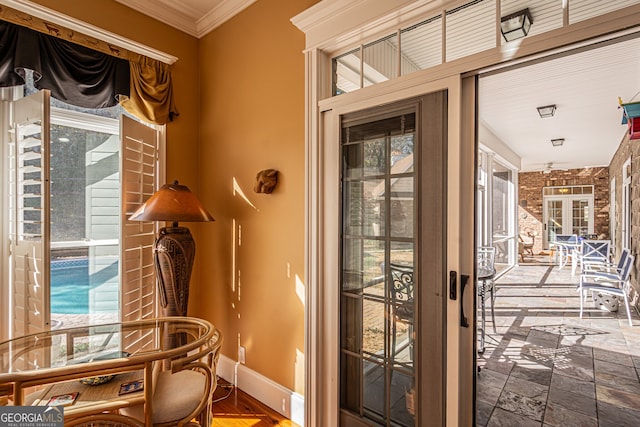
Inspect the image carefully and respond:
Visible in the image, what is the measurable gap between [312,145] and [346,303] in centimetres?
100

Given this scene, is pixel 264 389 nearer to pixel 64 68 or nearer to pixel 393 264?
pixel 393 264

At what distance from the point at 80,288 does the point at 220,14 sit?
2.49m

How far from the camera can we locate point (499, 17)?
1464 mm

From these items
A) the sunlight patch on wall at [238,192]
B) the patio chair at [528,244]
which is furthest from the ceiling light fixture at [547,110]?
the patio chair at [528,244]

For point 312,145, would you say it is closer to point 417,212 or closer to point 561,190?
point 417,212

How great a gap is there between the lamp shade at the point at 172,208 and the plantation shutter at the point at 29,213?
512 mm

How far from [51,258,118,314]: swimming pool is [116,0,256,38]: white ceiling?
2055mm

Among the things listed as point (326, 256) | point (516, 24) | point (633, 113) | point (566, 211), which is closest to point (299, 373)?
point (326, 256)

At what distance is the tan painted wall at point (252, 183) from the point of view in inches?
90.3

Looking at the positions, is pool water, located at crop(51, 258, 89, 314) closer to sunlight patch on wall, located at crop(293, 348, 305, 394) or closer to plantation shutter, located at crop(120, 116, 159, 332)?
plantation shutter, located at crop(120, 116, 159, 332)

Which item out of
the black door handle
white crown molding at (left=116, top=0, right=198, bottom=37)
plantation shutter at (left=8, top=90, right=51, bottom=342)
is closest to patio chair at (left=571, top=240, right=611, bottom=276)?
the black door handle

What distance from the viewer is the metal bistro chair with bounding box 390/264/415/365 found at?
1.73 meters

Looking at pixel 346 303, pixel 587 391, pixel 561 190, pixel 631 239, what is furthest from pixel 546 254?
pixel 346 303

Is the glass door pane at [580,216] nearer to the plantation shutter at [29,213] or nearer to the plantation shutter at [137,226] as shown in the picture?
the plantation shutter at [137,226]
